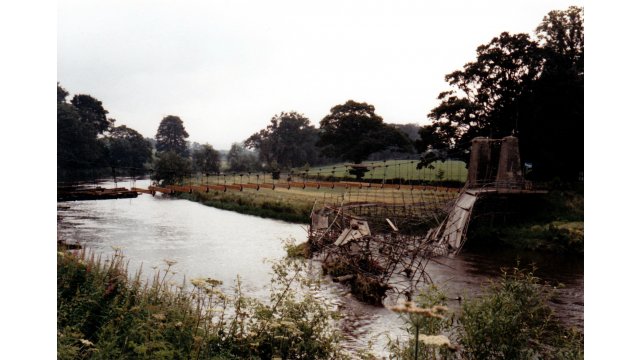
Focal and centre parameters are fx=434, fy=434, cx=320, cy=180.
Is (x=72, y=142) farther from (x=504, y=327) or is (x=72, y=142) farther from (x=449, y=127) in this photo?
(x=449, y=127)

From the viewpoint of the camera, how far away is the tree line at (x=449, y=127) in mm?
11016

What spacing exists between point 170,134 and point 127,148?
4.78 feet

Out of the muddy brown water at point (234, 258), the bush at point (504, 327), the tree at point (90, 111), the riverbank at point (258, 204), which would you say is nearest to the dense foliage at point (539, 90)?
the muddy brown water at point (234, 258)

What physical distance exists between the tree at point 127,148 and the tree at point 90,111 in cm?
60

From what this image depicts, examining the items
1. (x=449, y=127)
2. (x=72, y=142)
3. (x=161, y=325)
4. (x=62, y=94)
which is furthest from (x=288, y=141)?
(x=161, y=325)

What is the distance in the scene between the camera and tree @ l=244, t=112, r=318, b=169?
920 inches

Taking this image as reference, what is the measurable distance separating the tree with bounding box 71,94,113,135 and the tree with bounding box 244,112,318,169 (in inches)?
400

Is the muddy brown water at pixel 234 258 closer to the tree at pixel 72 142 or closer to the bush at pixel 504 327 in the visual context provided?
the tree at pixel 72 142

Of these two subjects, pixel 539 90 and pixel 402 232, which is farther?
pixel 402 232

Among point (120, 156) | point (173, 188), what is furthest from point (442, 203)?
point (120, 156)

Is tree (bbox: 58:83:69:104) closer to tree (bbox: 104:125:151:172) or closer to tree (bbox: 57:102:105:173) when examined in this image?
tree (bbox: 57:102:105:173)

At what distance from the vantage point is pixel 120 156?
45.1 feet

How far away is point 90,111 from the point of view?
34.7 ft
